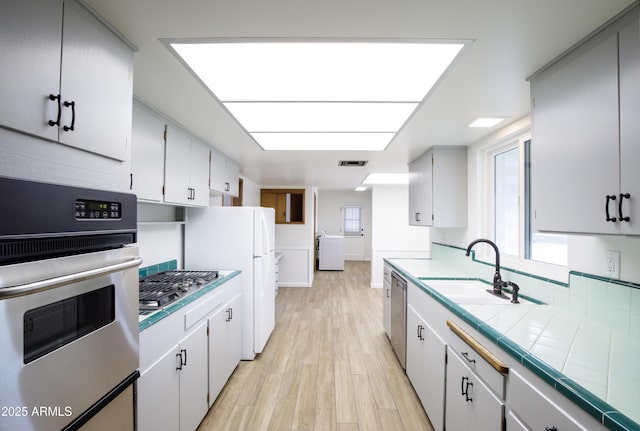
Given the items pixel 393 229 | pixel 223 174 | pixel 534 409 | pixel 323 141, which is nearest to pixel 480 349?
pixel 534 409

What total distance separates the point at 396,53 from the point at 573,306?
5.51 feet

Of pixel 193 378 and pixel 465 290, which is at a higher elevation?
pixel 465 290

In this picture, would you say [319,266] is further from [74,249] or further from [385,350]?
[74,249]

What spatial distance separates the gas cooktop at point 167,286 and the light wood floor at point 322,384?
3.25 ft

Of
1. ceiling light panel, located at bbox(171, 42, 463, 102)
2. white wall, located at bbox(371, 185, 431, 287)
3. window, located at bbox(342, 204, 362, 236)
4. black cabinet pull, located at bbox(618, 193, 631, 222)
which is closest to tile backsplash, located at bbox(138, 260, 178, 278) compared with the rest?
ceiling light panel, located at bbox(171, 42, 463, 102)

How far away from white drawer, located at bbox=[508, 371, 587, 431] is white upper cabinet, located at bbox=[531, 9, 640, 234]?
0.67m

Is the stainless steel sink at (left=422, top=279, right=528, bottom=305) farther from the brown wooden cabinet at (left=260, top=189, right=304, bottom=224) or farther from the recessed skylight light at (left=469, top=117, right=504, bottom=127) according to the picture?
the brown wooden cabinet at (left=260, top=189, right=304, bottom=224)

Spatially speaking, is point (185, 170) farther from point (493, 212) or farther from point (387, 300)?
point (493, 212)

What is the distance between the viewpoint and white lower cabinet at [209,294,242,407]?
6.92ft

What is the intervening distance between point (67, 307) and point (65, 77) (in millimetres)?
769

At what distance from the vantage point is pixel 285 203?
632 centimetres

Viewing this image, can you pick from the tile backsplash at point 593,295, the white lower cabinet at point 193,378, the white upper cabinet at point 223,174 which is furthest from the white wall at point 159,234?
the tile backsplash at point 593,295

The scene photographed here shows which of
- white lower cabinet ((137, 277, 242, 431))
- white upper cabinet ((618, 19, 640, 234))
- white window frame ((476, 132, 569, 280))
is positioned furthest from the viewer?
white window frame ((476, 132, 569, 280))

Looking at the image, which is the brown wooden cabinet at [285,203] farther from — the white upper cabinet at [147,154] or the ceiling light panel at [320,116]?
the white upper cabinet at [147,154]
